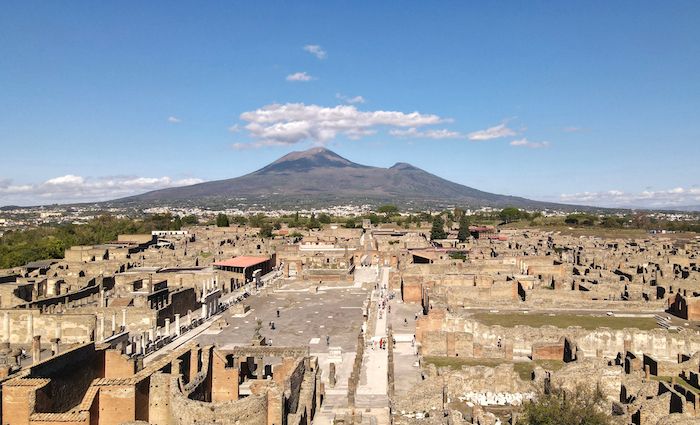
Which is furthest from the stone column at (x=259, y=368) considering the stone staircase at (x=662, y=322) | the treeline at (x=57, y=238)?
the treeline at (x=57, y=238)

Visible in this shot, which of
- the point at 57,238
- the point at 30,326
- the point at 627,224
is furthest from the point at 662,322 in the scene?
the point at 627,224

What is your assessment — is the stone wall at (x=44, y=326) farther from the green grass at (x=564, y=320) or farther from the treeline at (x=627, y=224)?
the treeline at (x=627, y=224)

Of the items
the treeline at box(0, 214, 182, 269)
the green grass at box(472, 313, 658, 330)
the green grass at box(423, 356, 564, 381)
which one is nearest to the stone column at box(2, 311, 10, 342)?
the green grass at box(423, 356, 564, 381)

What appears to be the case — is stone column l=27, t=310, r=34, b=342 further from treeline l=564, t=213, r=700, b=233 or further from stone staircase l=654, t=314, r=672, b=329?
treeline l=564, t=213, r=700, b=233

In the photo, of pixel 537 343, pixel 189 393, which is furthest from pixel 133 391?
pixel 537 343

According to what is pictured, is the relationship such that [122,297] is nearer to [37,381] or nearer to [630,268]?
[37,381]

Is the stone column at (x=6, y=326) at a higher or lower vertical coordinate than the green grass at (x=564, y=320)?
higher
